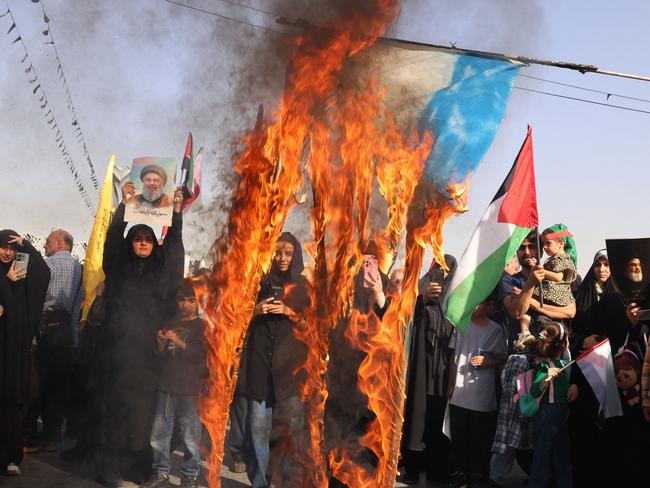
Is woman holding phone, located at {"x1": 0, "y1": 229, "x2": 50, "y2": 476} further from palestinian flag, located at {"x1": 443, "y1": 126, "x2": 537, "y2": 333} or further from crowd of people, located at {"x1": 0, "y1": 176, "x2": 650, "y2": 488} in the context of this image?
palestinian flag, located at {"x1": 443, "y1": 126, "x2": 537, "y2": 333}

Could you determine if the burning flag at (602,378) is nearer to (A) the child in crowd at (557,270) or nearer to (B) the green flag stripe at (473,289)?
(A) the child in crowd at (557,270)

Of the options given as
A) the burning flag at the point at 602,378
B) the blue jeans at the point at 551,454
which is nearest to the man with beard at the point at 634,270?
the burning flag at the point at 602,378

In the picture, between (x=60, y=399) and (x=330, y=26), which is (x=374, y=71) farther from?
(x=60, y=399)

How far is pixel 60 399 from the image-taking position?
31.0 feet

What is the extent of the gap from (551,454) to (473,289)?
1401 mm

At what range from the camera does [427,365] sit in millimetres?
8562

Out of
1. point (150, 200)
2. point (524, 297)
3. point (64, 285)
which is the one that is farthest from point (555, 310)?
point (64, 285)

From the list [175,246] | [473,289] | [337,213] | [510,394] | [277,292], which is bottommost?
[510,394]

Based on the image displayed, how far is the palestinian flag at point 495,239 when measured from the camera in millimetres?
7305

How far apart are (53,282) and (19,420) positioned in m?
1.98

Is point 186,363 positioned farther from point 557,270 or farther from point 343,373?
point 557,270

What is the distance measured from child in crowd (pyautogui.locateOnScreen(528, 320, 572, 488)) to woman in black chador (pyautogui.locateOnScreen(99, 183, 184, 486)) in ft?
9.83

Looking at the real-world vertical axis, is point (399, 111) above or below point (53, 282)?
above

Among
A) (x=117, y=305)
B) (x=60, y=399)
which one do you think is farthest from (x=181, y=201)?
(x=60, y=399)
